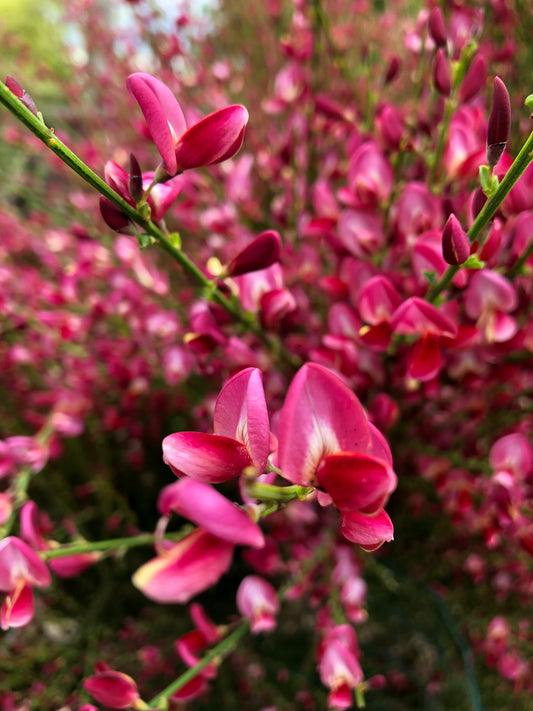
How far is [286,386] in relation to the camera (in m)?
0.44

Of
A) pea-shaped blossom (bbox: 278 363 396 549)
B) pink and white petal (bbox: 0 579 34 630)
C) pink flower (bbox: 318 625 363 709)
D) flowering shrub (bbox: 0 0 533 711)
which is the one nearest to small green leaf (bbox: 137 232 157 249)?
flowering shrub (bbox: 0 0 533 711)

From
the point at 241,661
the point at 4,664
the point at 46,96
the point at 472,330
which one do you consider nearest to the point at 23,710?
the point at 4,664

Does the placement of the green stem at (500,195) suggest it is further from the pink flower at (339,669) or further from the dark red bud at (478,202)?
the pink flower at (339,669)

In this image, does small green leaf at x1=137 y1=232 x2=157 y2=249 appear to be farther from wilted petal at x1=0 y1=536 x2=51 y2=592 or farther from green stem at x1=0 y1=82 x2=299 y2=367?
wilted petal at x1=0 y1=536 x2=51 y2=592

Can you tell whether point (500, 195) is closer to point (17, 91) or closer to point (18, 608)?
point (17, 91)

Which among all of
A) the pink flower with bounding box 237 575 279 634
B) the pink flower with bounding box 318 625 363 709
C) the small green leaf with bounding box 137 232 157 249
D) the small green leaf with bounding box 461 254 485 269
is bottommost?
the pink flower with bounding box 318 625 363 709

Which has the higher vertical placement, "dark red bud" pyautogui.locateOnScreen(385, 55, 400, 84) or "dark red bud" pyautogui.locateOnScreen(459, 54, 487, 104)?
"dark red bud" pyautogui.locateOnScreen(385, 55, 400, 84)

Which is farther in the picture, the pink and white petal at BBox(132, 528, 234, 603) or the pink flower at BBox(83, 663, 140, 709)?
the pink flower at BBox(83, 663, 140, 709)

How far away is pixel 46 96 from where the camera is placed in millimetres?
1583

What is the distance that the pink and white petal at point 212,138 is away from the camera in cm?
22

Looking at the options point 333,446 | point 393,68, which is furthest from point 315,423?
point 393,68

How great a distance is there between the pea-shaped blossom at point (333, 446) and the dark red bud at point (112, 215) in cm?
12

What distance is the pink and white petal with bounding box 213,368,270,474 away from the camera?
0.17 m

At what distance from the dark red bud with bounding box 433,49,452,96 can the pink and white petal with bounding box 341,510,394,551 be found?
0.31 meters
